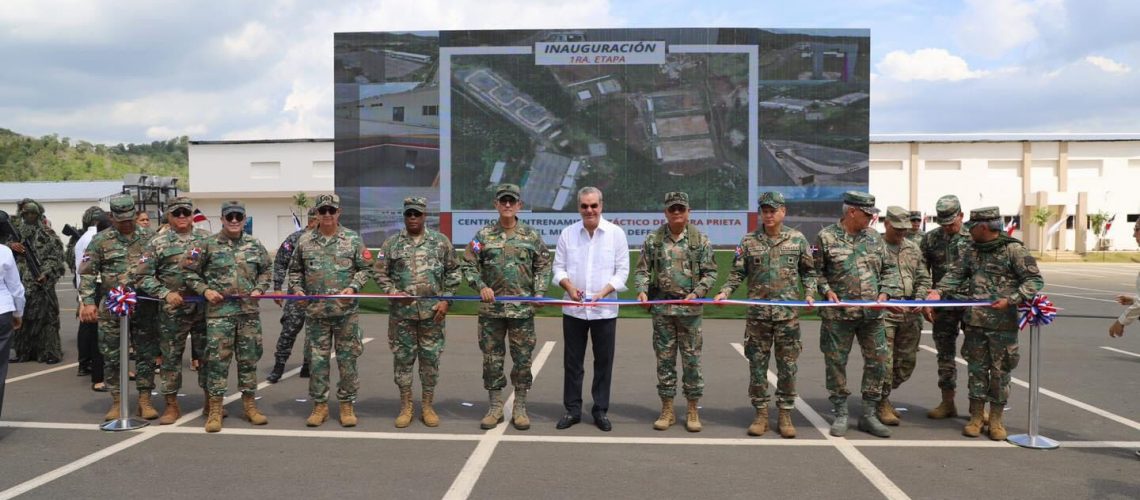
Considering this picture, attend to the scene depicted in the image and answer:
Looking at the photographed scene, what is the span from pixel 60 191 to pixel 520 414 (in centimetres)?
6328

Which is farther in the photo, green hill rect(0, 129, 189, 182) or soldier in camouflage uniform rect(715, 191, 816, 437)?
green hill rect(0, 129, 189, 182)

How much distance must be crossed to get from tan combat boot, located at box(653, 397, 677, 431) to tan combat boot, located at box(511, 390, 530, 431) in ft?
3.58

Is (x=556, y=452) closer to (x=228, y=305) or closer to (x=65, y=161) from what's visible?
(x=228, y=305)

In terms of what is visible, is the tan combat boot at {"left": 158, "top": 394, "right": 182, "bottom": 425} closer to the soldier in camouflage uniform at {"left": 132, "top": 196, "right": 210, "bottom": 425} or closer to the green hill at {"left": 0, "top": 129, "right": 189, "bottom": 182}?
the soldier in camouflage uniform at {"left": 132, "top": 196, "right": 210, "bottom": 425}

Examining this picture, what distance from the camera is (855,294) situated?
5.91m

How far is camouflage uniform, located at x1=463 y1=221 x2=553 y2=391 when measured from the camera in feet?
19.9

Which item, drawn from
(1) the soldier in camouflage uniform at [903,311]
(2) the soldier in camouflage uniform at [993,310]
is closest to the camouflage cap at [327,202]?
(1) the soldier in camouflage uniform at [903,311]

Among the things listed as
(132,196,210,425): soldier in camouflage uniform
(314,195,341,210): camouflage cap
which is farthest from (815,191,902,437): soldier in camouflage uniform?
(132,196,210,425): soldier in camouflage uniform

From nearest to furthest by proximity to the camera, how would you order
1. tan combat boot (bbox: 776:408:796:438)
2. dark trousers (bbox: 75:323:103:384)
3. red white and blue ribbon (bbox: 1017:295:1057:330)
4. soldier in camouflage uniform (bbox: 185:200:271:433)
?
red white and blue ribbon (bbox: 1017:295:1057:330) → tan combat boot (bbox: 776:408:796:438) → soldier in camouflage uniform (bbox: 185:200:271:433) → dark trousers (bbox: 75:323:103:384)

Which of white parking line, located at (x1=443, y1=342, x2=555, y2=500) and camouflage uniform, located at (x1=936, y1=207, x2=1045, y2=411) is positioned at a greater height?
camouflage uniform, located at (x1=936, y1=207, x2=1045, y2=411)

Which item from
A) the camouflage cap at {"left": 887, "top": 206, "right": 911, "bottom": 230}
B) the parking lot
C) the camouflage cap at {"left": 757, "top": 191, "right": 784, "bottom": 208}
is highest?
the camouflage cap at {"left": 757, "top": 191, "right": 784, "bottom": 208}

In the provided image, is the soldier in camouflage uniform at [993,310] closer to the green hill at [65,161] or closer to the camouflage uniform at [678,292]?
the camouflage uniform at [678,292]

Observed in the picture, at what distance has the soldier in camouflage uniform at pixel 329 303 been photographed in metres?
6.09

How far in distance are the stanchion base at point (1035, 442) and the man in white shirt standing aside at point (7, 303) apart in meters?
7.94
